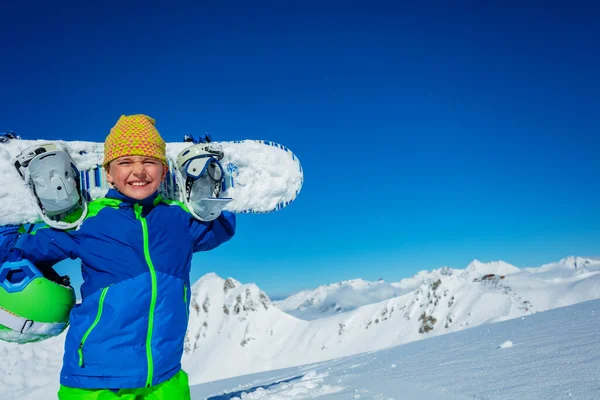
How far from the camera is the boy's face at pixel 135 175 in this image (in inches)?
119

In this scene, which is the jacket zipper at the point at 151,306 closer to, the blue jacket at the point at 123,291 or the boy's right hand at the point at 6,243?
the blue jacket at the point at 123,291

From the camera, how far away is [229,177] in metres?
4.73

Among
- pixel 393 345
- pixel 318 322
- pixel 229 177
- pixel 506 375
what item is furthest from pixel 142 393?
pixel 318 322

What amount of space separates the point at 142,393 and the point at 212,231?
1.32 meters

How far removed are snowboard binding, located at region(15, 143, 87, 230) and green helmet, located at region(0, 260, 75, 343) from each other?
47 cm

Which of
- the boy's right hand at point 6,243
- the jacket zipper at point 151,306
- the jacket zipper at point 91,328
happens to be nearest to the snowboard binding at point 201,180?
the jacket zipper at point 151,306

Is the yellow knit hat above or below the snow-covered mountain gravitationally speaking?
above

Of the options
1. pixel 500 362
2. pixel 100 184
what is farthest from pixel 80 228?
pixel 500 362

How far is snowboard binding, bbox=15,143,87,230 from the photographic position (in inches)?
120

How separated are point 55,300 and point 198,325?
137 meters

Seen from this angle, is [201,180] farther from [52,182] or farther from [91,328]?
[91,328]

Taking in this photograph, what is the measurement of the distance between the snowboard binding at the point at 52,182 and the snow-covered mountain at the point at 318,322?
192ft

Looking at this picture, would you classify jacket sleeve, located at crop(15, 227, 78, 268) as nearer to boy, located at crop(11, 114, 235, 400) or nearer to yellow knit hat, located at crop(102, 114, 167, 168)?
boy, located at crop(11, 114, 235, 400)

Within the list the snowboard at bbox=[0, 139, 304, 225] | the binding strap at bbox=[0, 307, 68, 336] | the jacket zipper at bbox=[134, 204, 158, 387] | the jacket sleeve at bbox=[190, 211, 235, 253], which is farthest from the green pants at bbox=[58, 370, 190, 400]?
the snowboard at bbox=[0, 139, 304, 225]
